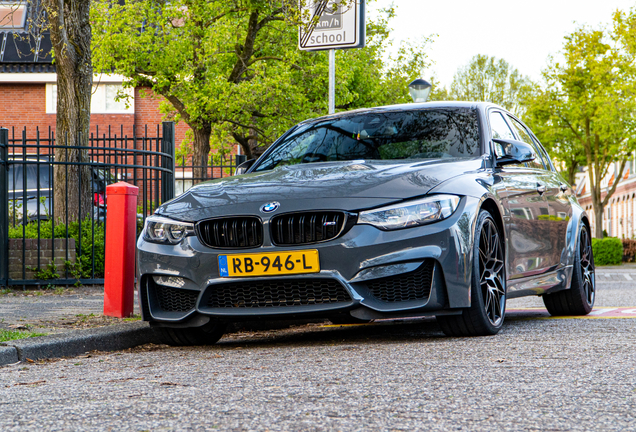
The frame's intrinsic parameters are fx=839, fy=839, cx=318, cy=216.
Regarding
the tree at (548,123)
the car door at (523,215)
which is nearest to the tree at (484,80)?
the tree at (548,123)

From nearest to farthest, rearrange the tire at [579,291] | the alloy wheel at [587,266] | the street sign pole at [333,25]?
the tire at [579,291] < the alloy wheel at [587,266] < the street sign pole at [333,25]

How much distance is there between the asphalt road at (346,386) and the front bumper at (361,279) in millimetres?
242

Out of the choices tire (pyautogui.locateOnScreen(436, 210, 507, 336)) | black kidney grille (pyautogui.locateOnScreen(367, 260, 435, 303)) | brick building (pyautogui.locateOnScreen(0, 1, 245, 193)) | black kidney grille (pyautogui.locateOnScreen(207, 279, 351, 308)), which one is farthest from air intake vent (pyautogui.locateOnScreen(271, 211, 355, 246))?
brick building (pyautogui.locateOnScreen(0, 1, 245, 193))

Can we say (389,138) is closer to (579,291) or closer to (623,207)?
(579,291)

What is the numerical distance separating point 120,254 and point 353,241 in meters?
2.69

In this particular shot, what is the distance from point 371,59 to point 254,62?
34.8 feet

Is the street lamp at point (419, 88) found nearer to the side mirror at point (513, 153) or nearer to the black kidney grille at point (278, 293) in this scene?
the side mirror at point (513, 153)

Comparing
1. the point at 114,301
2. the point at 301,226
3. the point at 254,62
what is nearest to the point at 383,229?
the point at 301,226

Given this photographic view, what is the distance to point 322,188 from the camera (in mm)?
4887

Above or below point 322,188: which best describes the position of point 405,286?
below

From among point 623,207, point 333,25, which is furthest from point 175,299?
point 623,207

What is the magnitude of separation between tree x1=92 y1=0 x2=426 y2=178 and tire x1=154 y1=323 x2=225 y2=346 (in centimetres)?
1535

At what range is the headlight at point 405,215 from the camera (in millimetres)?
4715

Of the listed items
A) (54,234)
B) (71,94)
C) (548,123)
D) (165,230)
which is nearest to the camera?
(165,230)
